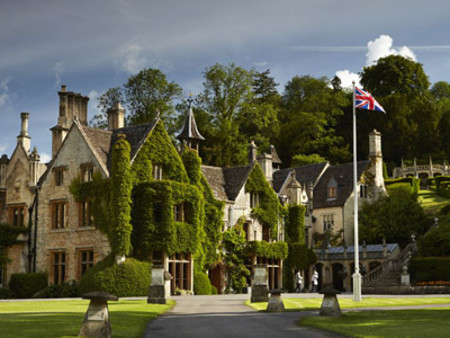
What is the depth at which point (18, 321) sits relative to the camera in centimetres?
1733

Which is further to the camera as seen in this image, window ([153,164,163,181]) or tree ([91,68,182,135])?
tree ([91,68,182,135])

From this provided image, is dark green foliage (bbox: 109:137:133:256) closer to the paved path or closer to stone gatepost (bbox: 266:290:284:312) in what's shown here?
the paved path

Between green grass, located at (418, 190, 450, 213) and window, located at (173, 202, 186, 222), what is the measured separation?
105ft

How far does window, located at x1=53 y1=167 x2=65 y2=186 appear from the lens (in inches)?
1726

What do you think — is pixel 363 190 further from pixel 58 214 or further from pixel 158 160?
pixel 58 214

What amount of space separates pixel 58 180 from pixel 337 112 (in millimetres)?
55687

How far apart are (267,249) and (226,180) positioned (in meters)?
6.53

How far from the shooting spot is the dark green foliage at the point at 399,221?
192 ft

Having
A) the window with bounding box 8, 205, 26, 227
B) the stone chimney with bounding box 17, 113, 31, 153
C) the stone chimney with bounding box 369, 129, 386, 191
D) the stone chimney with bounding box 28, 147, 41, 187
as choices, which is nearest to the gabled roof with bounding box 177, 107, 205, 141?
the stone chimney with bounding box 17, 113, 31, 153

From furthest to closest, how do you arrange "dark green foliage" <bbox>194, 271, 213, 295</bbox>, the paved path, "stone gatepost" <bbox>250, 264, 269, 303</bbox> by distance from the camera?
"dark green foliage" <bbox>194, 271, 213, 295</bbox> < "stone gatepost" <bbox>250, 264, 269, 303</bbox> < the paved path

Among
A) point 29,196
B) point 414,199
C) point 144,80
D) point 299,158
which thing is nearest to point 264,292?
point 29,196

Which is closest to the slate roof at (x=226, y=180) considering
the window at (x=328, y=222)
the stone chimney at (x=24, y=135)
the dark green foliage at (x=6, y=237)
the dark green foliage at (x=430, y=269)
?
the stone chimney at (x=24, y=135)

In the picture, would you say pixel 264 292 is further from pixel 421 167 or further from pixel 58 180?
pixel 421 167

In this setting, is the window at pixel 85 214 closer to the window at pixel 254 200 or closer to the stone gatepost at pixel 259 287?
the window at pixel 254 200
